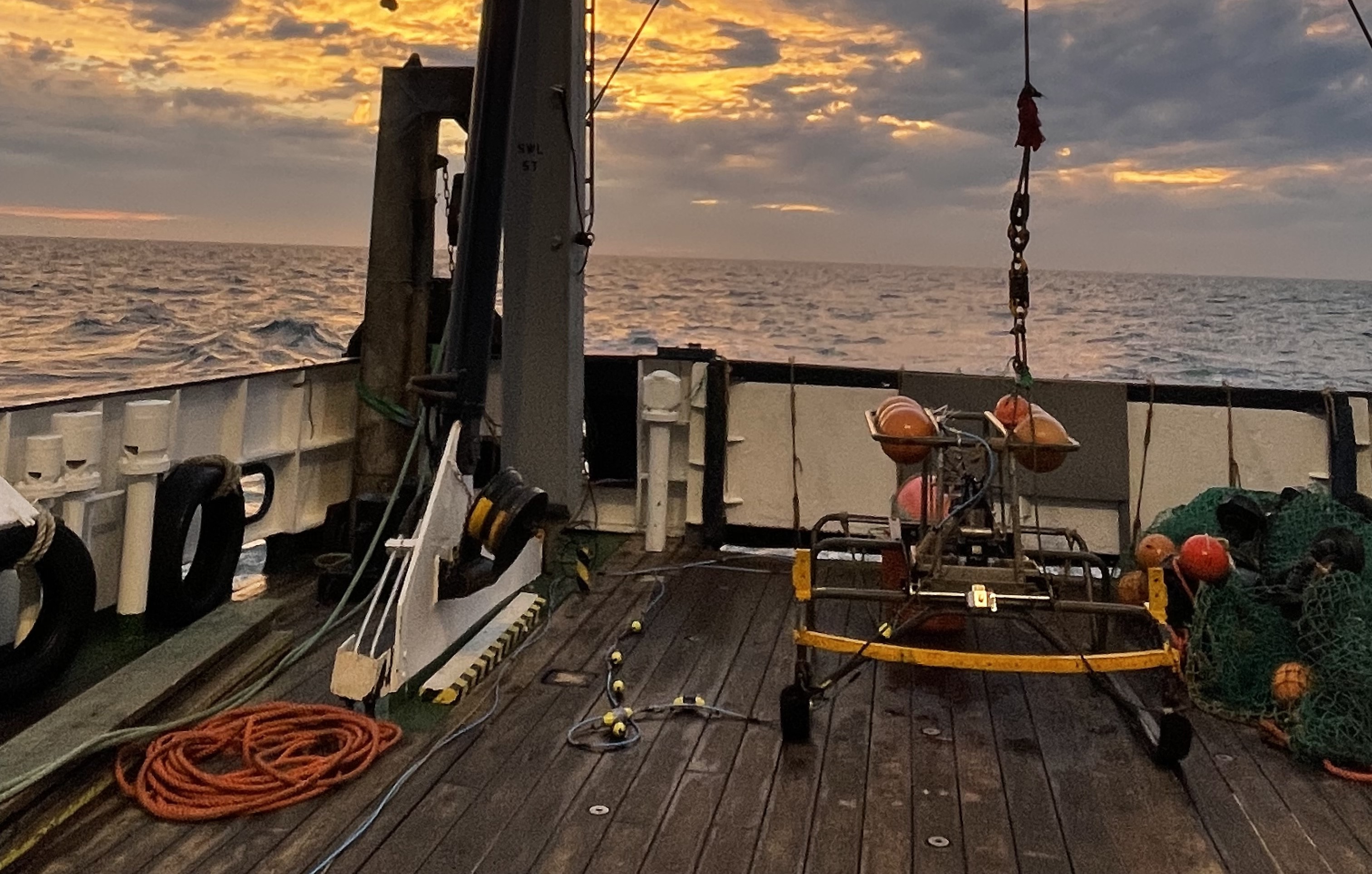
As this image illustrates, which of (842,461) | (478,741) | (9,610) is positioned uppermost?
(842,461)

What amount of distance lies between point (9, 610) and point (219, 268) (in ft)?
254

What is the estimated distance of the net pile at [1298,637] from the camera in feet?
12.4

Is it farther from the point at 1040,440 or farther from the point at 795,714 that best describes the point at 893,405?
the point at 795,714

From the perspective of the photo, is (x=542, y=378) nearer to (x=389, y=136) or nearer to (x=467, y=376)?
(x=389, y=136)

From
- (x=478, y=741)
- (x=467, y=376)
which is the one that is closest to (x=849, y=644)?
(x=478, y=741)

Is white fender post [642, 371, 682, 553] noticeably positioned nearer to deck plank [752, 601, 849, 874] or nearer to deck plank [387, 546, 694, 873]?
deck plank [387, 546, 694, 873]

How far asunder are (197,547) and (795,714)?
313 centimetres

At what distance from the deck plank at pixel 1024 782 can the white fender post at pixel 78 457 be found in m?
3.81

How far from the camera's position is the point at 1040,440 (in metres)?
4.00

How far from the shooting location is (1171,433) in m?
6.55


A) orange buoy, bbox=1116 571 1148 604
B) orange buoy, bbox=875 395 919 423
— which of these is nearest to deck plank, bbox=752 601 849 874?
orange buoy, bbox=875 395 919 423

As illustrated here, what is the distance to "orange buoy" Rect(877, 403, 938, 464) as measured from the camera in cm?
404

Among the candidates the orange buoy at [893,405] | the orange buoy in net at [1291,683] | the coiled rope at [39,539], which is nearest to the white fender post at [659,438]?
the orange buoy at [893,405]

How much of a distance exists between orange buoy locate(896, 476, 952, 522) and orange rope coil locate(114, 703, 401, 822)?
222 centimetres
